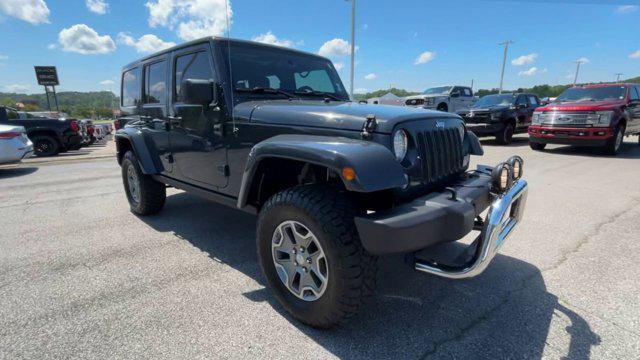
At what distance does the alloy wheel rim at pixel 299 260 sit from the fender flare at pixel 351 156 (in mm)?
431

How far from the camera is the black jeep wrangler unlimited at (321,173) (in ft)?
6.48

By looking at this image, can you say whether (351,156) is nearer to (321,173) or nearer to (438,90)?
(321,173)

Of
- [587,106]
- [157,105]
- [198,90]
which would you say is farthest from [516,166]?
[587,106]

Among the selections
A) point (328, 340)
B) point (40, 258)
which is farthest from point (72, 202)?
point (328, 340)

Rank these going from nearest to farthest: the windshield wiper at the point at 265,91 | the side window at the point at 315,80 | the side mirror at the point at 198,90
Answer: the side mirror at the point at 198,90
the windshield wiper at the point at 265,91
the side window at the point at 315,80

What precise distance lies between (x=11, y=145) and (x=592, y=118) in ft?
44.0

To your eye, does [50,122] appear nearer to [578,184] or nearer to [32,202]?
[32,202]

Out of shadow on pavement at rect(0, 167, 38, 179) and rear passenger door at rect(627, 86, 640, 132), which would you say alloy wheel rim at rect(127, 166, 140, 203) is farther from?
rear passenger door at rect(627, 86, 640, 132)

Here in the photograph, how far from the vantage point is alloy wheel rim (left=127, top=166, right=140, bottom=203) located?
14.9 ft

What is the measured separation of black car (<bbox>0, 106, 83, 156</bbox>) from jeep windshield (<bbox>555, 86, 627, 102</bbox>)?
49.6ft

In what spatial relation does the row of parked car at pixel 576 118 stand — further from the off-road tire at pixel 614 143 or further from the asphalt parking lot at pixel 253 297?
the asphalt parking lot at pixel 253 297

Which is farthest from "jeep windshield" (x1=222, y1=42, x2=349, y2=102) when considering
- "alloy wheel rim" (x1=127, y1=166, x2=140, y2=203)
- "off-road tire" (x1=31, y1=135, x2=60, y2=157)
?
"off-road tire" (x1=31, y1=135, x2=60, y2=157)

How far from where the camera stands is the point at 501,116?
37.3ft

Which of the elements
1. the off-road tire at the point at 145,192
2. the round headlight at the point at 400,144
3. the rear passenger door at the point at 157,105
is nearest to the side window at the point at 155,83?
the rear passenger door at the point at 157,105
